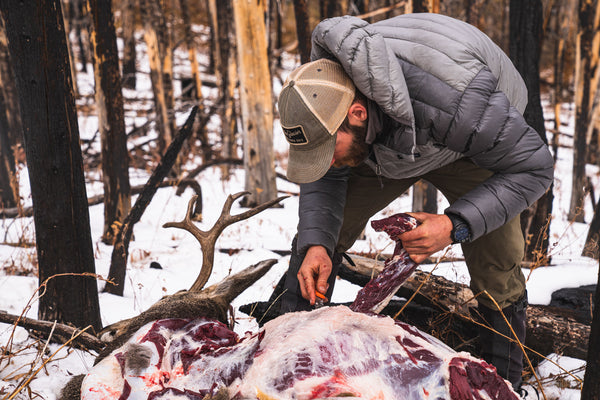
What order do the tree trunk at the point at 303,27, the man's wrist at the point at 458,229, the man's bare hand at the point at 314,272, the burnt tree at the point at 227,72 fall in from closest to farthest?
1. the man's wrist at the point at 458,229
2. the man's bare hand at the point at 314,272
3. the tree trunk at the point at 303,27
4. the burnt tree at the point at 227,72

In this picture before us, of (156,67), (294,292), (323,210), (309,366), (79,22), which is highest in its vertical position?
(79,22)

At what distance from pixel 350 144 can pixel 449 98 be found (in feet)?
1.56

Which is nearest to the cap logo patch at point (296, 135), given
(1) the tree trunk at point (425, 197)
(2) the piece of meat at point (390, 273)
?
(2) the piece of meat at point (390, 273)

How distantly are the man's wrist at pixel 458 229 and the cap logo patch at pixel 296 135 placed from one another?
28.8 inches

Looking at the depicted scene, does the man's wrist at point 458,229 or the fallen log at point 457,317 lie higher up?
the man's wrist at point 458,229

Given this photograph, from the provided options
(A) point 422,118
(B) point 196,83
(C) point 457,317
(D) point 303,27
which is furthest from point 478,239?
(B) point 196,83

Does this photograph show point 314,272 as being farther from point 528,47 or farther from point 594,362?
point 528,47

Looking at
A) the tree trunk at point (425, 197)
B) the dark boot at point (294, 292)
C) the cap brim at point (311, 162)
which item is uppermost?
the cap brim at point (311, 162)

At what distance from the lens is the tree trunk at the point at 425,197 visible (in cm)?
679

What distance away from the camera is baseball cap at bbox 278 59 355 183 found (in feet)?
6.77

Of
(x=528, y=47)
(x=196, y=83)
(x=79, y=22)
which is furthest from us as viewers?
(x=79, y=22)

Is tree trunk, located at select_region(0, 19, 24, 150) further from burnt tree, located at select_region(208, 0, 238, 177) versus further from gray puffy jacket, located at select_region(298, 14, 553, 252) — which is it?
gray puffy jacket, located at select_region(298, 14, 553, 252)

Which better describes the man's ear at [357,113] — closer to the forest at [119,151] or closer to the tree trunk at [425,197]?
the forest at [119,151]

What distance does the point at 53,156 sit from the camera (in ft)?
9.14
